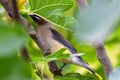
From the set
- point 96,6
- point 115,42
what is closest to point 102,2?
point 96,6

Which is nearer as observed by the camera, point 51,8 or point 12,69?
point 12,69

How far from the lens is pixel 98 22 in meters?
0.28

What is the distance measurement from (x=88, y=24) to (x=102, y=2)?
4cm

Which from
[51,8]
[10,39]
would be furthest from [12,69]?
[51,8]

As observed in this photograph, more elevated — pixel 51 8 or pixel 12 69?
pixel 51 8

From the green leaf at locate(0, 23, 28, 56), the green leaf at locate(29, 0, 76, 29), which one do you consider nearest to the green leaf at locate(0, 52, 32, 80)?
A: the green leaf at locate(0, 23, 28, 56)

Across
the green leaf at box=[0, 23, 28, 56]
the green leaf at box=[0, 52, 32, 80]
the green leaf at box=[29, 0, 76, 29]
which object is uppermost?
the green leaf at box=[29, 0, 76, 29]

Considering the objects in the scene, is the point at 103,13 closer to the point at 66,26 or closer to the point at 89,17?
the point at 89,17

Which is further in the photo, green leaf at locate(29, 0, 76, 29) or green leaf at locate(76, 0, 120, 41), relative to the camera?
green leaf at locate(29, 0, 76, 29)

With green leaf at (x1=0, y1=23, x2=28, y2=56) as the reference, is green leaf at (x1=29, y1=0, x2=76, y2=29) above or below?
above

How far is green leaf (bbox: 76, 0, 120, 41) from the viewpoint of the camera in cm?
28

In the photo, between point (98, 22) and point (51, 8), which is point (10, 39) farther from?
point (51, 8)

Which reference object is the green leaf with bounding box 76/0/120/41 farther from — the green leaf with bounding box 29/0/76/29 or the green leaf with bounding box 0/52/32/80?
the green leaf with bounding box 29/0/76/29

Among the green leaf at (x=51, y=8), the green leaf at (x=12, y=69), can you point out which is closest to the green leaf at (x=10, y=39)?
the green leaf at (x=12, y=69)
